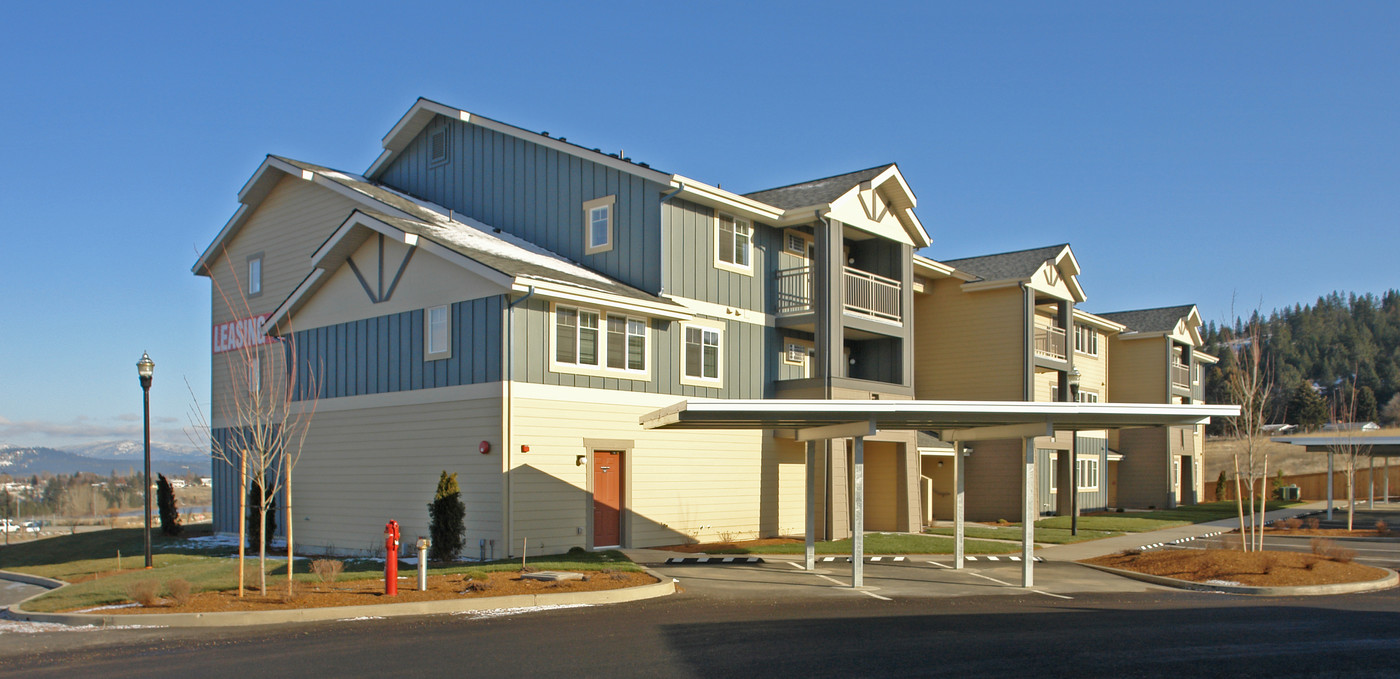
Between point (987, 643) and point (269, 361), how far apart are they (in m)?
21.5

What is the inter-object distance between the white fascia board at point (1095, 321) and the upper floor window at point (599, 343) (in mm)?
24759

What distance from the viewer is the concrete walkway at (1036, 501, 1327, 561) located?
889 inches

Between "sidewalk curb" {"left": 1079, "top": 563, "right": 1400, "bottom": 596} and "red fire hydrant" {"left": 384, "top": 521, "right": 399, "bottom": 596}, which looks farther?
"sidewalk curb" {"left": 1079, "top": 563, "right": 1400, "bottom": 596}

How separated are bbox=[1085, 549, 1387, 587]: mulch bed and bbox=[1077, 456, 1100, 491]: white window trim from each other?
2146 cm

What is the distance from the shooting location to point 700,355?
934 inches

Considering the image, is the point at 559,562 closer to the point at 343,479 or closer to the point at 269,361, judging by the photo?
the point at 343,479

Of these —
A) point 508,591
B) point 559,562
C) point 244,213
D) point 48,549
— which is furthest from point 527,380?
point 48,549

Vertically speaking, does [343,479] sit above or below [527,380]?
below

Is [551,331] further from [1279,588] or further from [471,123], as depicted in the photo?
[1279,588]

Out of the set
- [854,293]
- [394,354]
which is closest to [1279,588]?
[854,293]

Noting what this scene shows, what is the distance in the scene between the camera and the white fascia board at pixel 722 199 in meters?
22.7

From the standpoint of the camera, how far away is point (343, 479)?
23.5 meters

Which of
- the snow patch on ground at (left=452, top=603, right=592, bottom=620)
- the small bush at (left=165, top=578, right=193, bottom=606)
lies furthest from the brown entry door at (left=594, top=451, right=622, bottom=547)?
the small bush at (left=165, top=578, right=193, bottom=606)

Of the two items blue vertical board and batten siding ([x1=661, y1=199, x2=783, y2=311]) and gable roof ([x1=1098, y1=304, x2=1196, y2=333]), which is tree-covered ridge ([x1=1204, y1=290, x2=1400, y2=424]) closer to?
gable roof ([x1=1098, y1=304, x2=1196, y2=333])
